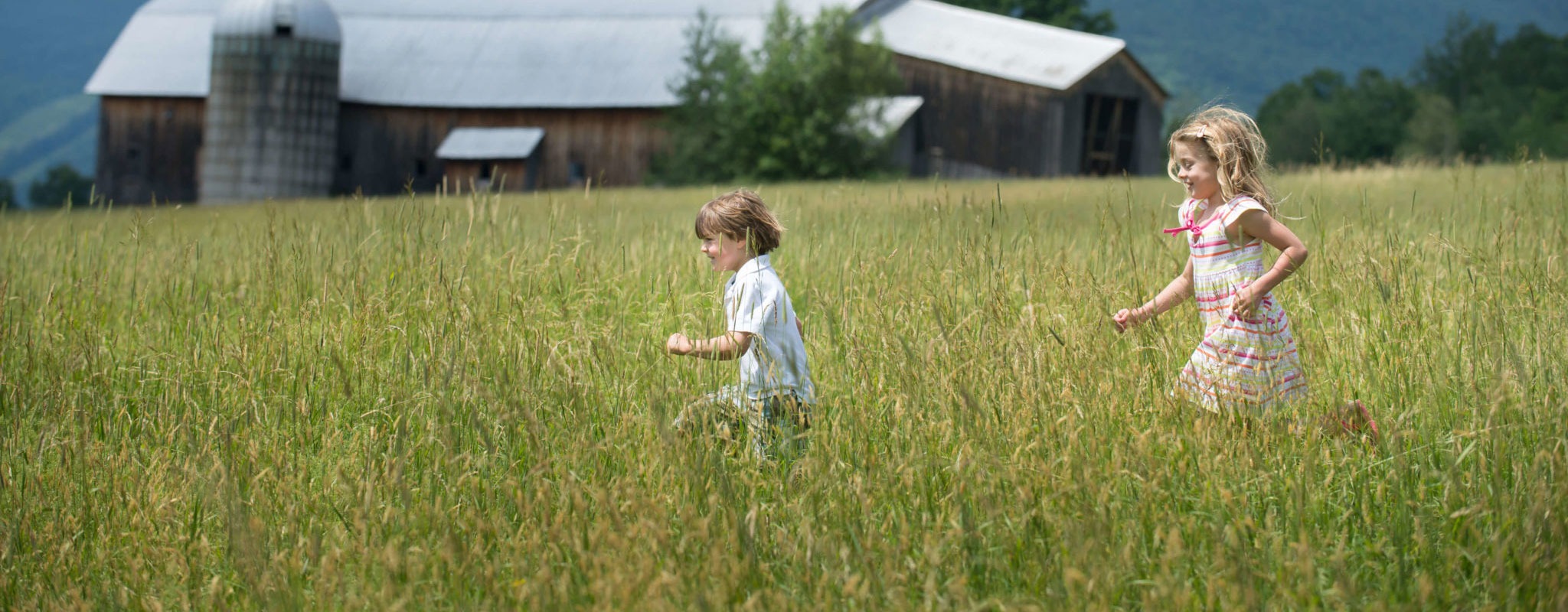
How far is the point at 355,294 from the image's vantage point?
182 inches

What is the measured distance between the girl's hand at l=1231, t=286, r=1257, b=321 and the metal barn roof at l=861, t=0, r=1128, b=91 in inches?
942

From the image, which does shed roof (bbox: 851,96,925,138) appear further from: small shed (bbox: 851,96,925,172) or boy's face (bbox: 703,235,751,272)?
boy's face (bbox: 703,235,751,272)

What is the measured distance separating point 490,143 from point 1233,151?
1102 inches

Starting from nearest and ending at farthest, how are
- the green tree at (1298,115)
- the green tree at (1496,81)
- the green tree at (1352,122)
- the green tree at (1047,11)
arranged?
the green tree at (1047,11) → the green tree at (1496,81) → the green tree at (1352,122) → the green tree at (1298,115)

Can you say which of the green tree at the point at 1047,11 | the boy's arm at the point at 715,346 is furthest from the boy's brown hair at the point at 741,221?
the green tree at the point at 1047,11

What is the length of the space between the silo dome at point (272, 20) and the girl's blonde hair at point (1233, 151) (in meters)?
29.9

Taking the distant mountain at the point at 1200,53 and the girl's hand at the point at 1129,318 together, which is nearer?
the girl's hand at the point at 1129,318

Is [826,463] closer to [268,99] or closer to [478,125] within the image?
[478,125]

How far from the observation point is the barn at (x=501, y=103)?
28.0 m

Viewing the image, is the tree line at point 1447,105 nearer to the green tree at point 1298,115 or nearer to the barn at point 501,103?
the green tree at point 1298,115

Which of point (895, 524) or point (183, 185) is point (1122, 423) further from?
point (183, 185)

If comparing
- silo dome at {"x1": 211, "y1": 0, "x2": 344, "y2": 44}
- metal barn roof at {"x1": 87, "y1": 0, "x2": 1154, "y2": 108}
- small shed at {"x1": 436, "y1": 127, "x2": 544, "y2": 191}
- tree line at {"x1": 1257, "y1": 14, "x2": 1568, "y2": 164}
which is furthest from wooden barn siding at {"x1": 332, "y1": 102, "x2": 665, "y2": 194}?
tree line at {"x1": 1257, "y1": 14, "x2": 1568, "y2": 164}

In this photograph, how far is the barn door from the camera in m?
28.2

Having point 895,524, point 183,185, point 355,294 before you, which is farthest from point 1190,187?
point 183,185
